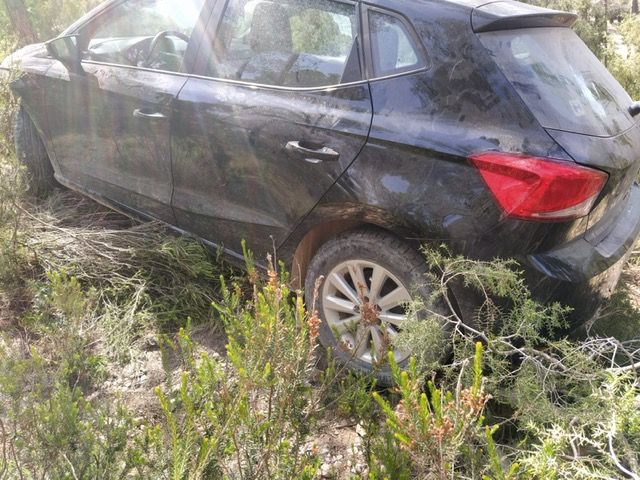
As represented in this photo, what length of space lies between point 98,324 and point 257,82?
1.50 m

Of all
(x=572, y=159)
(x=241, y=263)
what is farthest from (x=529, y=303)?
(x=241, y=263)

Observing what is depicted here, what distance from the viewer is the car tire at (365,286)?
91.3 inches

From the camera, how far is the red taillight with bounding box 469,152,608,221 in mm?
1991

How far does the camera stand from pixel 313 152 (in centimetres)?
244

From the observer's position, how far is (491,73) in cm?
212

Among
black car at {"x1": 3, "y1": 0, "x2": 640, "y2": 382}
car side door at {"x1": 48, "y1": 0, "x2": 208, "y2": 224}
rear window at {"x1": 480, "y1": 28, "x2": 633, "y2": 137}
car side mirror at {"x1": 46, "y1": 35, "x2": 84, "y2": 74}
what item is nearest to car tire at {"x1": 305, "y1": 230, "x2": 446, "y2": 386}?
black car at {"x1": 3, "y1": 0, "x2": 640, "y2": 382}

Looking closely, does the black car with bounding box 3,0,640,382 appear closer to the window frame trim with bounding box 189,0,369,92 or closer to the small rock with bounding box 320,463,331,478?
the window frame trim with bounding box 189,0,369,92

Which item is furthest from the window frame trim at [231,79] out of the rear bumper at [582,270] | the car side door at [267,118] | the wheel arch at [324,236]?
the rear bumper at [582,270]

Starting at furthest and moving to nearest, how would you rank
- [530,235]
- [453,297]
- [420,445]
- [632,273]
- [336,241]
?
[632,273], [336,241], [453,297], [530,235], [420,445]

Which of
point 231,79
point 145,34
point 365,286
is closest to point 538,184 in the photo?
point 365,286

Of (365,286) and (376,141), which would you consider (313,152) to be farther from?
(365,286)

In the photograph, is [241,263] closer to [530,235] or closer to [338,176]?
[338,176]

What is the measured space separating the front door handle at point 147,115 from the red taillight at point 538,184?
1716mm

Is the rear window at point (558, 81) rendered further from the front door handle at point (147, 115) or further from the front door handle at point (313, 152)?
the front door handle at point (147, 115)
